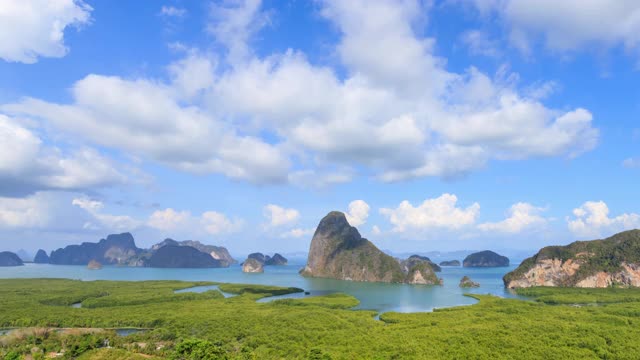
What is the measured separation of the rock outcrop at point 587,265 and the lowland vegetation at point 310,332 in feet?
171

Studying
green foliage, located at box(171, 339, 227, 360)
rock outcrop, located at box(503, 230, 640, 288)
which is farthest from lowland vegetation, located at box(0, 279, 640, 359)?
rock outcrop, located at box(503, 230, 640, 288)

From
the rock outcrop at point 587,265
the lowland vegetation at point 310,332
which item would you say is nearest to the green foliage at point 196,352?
the lowland vegetation at point 310,332

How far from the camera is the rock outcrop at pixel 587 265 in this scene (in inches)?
5458

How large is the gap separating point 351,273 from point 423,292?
5983cm

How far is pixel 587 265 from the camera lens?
145000mm

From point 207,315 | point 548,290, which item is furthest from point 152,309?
point 548,290

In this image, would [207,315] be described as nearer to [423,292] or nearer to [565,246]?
[423,292]

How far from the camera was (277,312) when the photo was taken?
86.2 m

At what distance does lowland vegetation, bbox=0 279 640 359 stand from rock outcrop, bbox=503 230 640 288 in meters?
52.0

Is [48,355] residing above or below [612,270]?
below

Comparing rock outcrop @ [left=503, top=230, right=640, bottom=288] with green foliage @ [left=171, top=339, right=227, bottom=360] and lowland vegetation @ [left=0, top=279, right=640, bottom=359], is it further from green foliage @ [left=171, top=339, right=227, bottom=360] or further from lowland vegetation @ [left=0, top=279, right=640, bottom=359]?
green foliage @ [left=171, top=339, right=227, bottom=360]

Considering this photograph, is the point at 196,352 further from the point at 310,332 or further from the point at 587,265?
the point at 587,265

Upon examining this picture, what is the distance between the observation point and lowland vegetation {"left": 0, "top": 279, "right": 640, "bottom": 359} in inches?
2165

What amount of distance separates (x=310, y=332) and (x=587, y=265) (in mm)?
124366
